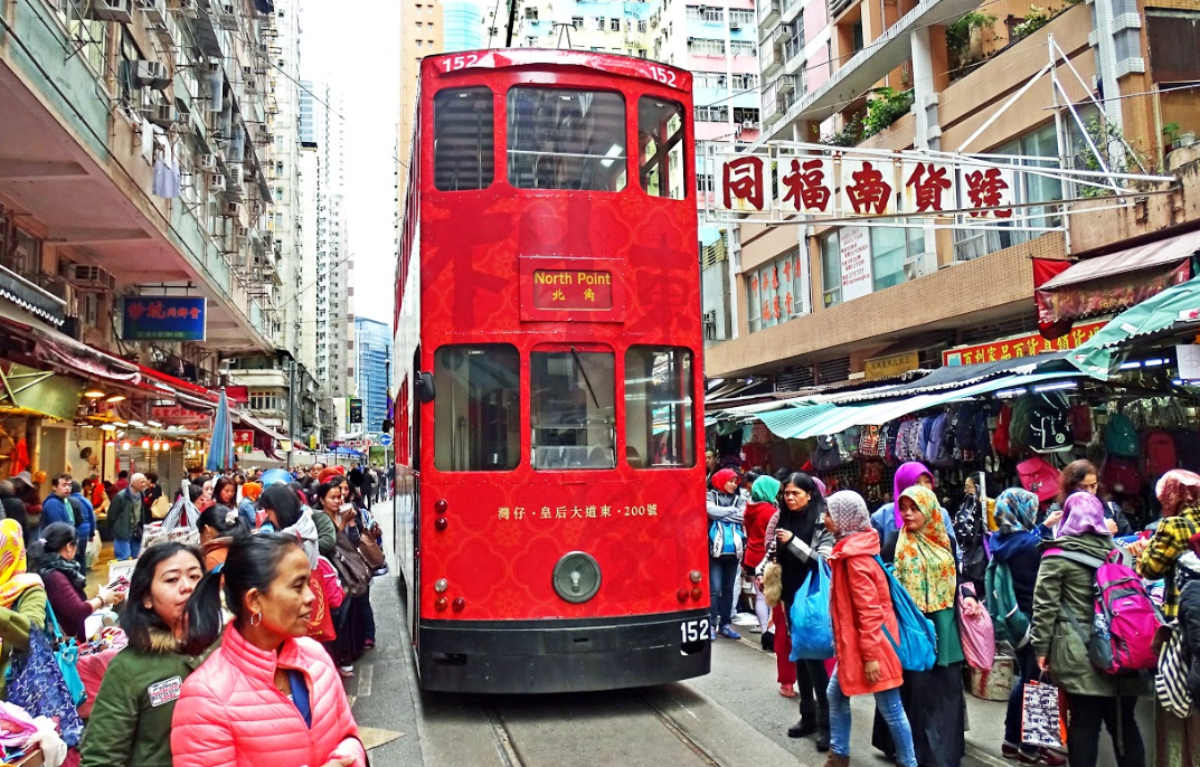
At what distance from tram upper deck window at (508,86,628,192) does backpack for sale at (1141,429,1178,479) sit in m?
5.22

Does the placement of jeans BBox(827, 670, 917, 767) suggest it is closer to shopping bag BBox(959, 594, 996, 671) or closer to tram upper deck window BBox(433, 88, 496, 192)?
shopping bag BBox(959, 594, 996, 671)

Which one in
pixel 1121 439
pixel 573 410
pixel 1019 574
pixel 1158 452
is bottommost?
pixel 1019 574

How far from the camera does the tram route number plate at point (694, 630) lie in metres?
6.73

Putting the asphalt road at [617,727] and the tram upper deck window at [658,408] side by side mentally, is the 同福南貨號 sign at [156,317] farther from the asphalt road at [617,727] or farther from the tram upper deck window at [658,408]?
the tram upper deck window at [658,408]

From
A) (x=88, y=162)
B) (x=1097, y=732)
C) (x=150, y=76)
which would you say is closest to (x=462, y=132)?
(x=1097, y=732)

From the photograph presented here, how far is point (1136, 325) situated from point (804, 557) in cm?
332

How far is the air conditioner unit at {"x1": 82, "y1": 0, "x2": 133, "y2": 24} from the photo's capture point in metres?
12.6

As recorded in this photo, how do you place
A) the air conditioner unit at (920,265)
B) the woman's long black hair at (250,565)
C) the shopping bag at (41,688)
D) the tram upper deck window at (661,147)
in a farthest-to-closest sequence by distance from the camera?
1. the air conditioner unit at (920,265)
2. the tram upper deck window at (661,147)
3. the shopping bag at (41,688)
4. the woman's long black hair at (250,565)

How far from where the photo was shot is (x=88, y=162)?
11.6 meters

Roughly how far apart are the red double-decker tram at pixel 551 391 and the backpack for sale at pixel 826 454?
659 centimetres

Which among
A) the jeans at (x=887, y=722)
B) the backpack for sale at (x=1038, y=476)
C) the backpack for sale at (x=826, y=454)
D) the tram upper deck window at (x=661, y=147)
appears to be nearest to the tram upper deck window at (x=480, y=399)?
the tram upper deck window at (x=661, y=147)

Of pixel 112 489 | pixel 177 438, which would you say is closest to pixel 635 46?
pixel 177 438

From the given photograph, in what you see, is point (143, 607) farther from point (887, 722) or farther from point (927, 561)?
point (927, 561)

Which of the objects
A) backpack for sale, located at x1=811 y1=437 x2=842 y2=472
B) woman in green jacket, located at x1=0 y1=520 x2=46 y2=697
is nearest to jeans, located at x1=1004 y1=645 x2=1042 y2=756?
woman in green jacket, located at x1=0 y1=520 x2=46 y2=697
